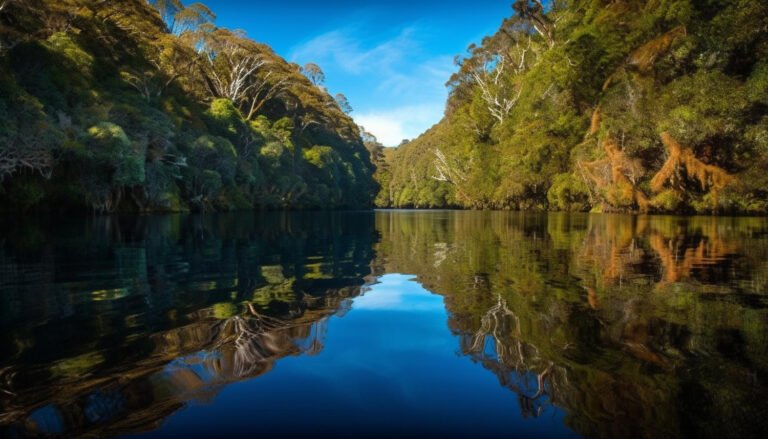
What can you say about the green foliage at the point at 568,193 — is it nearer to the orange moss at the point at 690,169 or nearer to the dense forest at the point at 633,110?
the dense forest at the point at 633,110


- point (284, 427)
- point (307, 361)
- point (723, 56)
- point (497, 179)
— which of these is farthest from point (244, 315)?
point (497, 179)

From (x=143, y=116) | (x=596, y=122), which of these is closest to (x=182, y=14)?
(x=143, y=116)

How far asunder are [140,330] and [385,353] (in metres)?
1.95

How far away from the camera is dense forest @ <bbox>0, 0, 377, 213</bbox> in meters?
20.8

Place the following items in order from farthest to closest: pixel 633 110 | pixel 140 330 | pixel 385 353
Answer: pixel 633 110, pixel 140 330, pixel 385 353

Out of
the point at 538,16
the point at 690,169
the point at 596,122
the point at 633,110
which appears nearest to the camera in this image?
the point at 690,169

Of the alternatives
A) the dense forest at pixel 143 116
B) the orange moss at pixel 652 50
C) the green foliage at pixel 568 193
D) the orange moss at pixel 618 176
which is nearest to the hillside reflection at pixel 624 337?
the dense forest at pixel 143 116

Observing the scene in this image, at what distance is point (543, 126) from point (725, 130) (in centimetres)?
1840

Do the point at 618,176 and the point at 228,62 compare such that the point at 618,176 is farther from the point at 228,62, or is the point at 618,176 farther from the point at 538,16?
the point at 228,62

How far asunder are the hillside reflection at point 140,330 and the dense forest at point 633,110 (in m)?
22.2

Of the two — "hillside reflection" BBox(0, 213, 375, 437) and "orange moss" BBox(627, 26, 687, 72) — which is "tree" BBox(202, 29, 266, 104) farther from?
"hillside reflection" BBox(0, 213, 375, 437)

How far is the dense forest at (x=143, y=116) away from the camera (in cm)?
2078

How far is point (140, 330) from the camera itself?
141 inches

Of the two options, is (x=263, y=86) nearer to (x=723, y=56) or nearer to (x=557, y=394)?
(x=723, y=56)
